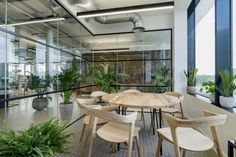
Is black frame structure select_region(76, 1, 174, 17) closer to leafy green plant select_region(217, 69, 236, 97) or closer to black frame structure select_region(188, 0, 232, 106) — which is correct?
black frame structure select_region(188, 0, 232, 106)

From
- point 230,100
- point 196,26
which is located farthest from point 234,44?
point 196,26

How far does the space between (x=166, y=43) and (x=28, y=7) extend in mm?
4293

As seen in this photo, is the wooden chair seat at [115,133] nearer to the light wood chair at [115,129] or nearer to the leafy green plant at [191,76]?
the light wood chair at [115,129]

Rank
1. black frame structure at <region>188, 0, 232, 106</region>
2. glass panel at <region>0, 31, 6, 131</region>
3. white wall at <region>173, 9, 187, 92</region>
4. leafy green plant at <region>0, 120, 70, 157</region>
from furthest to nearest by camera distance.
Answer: white wall at <region>173, 9, 187, 92</region> → black frame structure at <region>188, 0, 232, 106</region> → glass panel at <region>0, 31, 6, 131</region> → leafy green plant at <region>0, 120, 70, 157</region>

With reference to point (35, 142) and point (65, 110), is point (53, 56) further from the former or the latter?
point (35, 142)

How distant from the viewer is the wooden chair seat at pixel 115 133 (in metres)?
2.00

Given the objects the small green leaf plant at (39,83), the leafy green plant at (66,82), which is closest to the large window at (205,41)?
the leafy green plant at (66,82)

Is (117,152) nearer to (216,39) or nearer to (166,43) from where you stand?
(216,39)

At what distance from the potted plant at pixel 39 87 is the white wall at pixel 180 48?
12.5 ft

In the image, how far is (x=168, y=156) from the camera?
2652mm

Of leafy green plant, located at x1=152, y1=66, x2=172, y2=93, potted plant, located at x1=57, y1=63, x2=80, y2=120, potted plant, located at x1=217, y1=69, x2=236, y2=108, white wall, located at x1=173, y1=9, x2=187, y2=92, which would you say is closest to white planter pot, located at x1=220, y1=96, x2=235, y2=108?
potted plant, located at x1=217, y1=69, x2=236, y2=108

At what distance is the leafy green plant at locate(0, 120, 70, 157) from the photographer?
53.8 inches

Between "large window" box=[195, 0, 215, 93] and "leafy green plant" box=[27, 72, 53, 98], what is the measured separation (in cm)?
355

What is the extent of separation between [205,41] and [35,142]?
Answer: 4.39 meters
